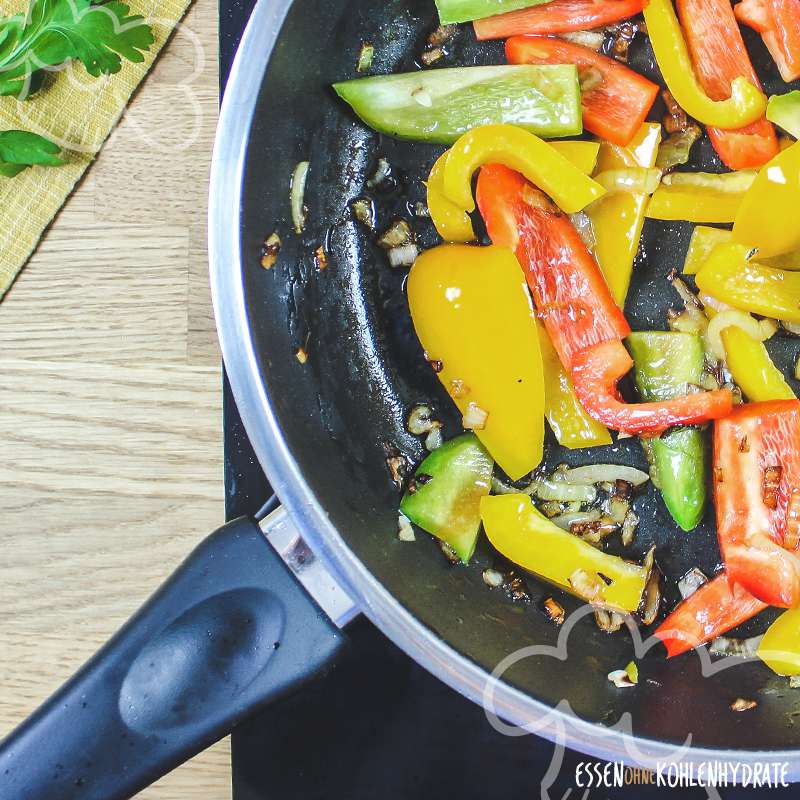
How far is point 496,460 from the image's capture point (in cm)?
106

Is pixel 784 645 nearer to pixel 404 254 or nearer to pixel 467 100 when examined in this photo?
pixel 404 254

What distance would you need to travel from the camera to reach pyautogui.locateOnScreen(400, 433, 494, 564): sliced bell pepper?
102cm

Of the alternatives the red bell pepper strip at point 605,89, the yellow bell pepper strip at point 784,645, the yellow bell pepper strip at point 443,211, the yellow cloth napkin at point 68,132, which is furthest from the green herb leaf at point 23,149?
the yellow bell pepper strip at point 784,645

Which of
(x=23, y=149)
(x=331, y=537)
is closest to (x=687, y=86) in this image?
(x=331, y=537)

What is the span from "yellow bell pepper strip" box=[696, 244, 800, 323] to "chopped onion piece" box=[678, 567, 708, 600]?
0.36 meters

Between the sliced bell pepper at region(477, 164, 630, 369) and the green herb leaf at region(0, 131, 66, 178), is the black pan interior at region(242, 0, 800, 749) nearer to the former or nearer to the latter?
the sliced bell pepper at region(477, 164, 630, 369)

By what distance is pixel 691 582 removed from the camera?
1096 millimetres

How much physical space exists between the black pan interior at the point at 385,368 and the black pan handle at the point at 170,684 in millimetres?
137

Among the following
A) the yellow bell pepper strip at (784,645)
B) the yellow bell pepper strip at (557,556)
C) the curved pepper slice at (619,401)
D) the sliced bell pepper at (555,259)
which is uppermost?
the sliced bell pepper at (555,259)

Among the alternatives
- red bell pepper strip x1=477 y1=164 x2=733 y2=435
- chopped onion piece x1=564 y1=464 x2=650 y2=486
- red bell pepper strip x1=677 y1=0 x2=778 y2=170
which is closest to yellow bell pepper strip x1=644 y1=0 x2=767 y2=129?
red bell pepper strip x1=677 y1=0 x2=778 y2=170

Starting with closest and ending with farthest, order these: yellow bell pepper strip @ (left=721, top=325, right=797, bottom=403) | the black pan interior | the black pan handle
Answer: the black pan handle < the black pan interior < yellow bell pepper strip @ (left=721, top=325, right=797, bottom=403)

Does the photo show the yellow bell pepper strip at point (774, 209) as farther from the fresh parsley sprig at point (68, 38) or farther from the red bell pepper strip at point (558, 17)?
the fresh parsley sprig at point (68, 38)

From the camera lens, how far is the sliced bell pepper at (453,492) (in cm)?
102

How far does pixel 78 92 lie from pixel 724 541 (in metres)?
1.03
